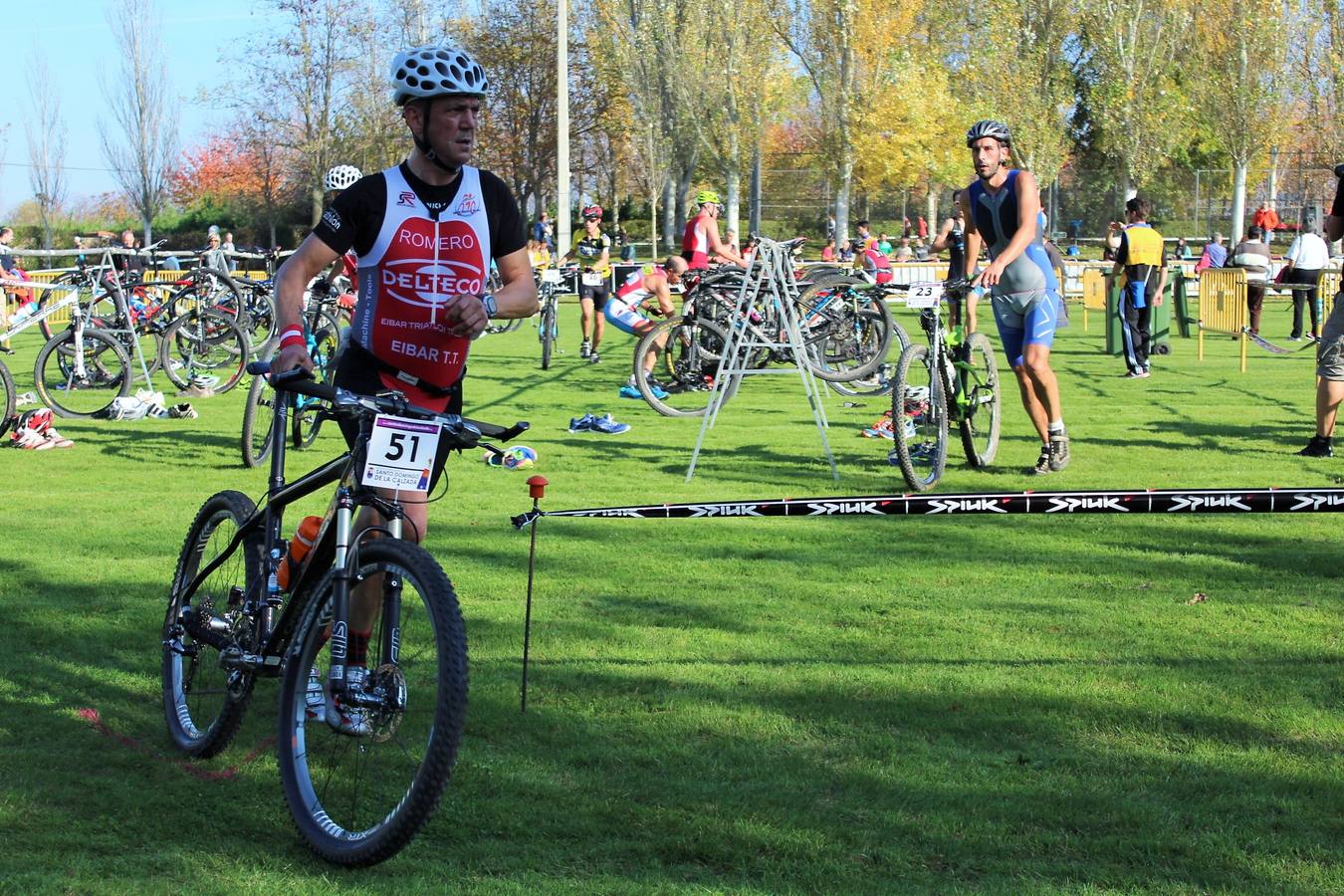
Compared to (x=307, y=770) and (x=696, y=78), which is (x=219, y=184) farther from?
(x=307, y=770)

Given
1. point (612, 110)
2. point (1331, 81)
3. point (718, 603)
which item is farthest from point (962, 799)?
point (612, 110)

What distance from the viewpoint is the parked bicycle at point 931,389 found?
9336 mm

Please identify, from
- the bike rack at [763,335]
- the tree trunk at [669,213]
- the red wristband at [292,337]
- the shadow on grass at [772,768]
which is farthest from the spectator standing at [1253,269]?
the tree trunk at [669,213]

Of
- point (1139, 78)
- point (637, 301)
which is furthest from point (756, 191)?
point (637, 301)

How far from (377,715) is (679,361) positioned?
10.1 metres

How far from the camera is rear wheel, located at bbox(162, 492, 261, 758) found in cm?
460

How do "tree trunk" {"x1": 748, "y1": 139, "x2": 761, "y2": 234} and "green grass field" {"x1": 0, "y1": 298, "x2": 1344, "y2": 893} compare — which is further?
"tree trunk" {"x1": 748, "y1": 139, "x2": 761, "y2": 234}

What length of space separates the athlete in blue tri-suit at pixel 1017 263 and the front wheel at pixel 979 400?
18 centimetres

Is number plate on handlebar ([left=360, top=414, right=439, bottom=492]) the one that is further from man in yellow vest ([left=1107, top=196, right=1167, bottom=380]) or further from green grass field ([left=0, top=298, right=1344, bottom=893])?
man in yellow vest ([left=1107, top=196, right=1167, bottom=380])

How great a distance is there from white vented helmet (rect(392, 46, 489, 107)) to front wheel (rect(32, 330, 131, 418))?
1020cm

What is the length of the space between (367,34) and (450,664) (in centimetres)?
5443

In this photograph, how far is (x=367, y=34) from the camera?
55031 millimetres

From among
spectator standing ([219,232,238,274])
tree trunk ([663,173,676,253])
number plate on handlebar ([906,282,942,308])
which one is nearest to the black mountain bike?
number plate on handlebar ([906,282,942,308])

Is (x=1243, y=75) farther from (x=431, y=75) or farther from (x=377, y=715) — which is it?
(x=377, y=715)
